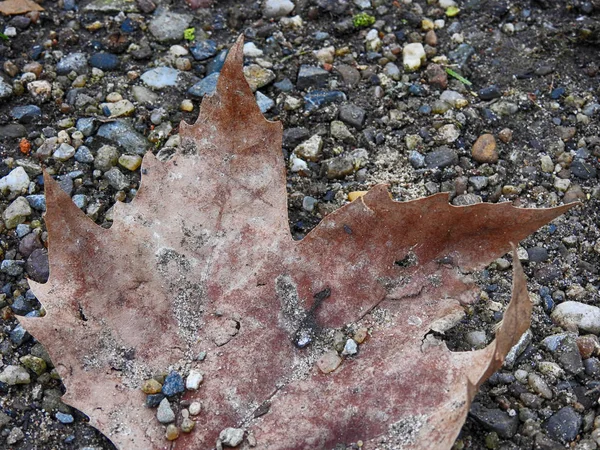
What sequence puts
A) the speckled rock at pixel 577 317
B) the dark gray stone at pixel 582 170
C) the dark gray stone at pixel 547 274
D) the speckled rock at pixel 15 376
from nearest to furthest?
the speckled rock at pixel 15 376 → the speckled rock at pixel 577 317 → the dark gray stone at pixel 547 274 → the dark gray stone at pixel 582 170

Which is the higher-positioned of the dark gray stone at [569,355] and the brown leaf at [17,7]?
the brown leaf at [17,7]

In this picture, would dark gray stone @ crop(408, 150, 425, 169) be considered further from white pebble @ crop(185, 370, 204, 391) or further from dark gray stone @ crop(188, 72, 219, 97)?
white pebble @ crop(185, 370, 204, 391)

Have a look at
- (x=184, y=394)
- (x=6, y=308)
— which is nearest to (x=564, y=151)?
(x=184, y=394)

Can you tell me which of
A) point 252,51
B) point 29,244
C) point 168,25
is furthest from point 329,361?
point 168,25

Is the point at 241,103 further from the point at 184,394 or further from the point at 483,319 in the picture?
the point at 483,319

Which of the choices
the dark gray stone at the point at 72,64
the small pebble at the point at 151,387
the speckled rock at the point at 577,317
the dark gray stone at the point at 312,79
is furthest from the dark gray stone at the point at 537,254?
the dark gray stone at the point at 72,64

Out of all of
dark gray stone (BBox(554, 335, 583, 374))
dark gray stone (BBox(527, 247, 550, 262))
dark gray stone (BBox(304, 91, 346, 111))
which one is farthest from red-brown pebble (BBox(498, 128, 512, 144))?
dark gray stone (BBox(554, 335, 583, 374))

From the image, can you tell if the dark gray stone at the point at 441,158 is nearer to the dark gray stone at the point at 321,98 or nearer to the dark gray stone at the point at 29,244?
the dark gray stone at the point at 321,98

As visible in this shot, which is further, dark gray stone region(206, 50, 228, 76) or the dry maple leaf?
dark gray stone region(206, 50, 228, 76)
